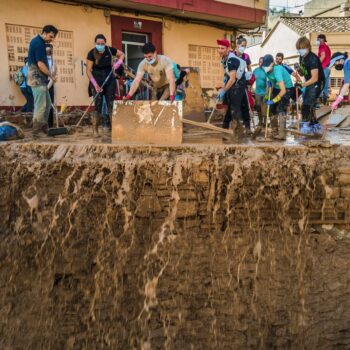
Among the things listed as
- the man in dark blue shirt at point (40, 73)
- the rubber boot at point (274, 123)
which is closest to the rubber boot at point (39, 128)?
the man in dark blue shirt at point (40, 73)

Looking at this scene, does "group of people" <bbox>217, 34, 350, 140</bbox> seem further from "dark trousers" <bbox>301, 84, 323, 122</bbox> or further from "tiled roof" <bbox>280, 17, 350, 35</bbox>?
"tiled roof" <bbox>280, 17, 350, 35</bbox>

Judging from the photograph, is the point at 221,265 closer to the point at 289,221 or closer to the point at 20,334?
the point at 289,221

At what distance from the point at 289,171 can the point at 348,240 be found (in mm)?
1367

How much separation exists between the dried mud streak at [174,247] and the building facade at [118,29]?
15.6ft

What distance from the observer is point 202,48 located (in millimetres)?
12086

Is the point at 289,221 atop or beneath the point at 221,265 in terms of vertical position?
atop

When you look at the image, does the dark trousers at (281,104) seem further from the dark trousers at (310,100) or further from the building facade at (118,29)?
the building facade at (118,29)

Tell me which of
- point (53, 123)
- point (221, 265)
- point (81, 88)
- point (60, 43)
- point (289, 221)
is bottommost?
point (221, 265)

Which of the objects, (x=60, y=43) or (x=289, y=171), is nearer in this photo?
(x=289, y=171)

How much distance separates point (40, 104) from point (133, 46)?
484 cm

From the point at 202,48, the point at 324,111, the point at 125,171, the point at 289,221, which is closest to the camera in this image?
the point at 125,171

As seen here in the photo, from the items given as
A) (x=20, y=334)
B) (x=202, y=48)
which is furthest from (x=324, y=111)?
(x=20, y=334)

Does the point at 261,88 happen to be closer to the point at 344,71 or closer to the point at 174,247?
the point at 344,71

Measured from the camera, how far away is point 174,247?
18.4 ft
